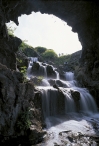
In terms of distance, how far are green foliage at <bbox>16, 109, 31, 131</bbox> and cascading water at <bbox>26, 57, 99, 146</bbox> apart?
132 centimetres

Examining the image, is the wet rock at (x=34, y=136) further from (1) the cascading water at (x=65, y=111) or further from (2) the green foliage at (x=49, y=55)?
(2) the green foliage at (x=49, y=55)

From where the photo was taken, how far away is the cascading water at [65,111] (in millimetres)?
9875

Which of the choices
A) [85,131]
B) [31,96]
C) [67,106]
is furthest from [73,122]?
[31,96]

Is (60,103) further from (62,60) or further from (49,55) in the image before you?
(49,55)

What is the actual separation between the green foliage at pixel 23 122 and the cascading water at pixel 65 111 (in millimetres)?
1318

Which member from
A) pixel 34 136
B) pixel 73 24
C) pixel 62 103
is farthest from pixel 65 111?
pixel 73 24

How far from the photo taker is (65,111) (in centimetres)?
1436

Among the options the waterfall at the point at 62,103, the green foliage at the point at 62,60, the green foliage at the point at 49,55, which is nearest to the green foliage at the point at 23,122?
the waterfall at the point at 62,103

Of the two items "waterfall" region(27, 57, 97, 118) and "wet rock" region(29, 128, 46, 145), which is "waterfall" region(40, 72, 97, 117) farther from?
"wet rock" region(29, 128, 46, 145)

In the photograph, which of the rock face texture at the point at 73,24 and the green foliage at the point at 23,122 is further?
the rock face texture at the point at 73,24

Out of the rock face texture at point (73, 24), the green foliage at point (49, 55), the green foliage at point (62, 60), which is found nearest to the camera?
the rock face texture at point (73, 24)

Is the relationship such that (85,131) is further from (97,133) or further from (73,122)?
(73,122)

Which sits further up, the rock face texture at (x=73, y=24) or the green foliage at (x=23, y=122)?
the rock face texture at (x=73, y=24)

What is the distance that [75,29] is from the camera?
22.5m
